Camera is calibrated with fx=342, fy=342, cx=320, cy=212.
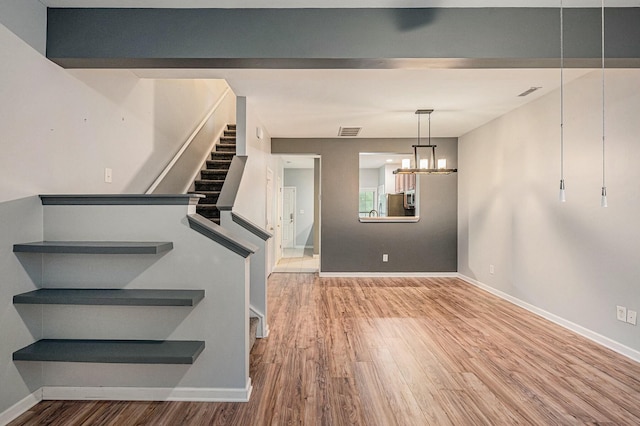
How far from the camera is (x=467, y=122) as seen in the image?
5.22 m

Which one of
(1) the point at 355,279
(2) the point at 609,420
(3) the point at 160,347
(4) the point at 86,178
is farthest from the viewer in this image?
(1) the point at 355,279

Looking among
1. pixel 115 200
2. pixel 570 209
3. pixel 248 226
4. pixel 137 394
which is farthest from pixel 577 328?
pixel 115 200

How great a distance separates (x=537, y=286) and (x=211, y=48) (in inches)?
167

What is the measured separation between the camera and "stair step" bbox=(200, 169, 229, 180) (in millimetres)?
4914

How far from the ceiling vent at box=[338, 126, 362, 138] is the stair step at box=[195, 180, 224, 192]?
7.24 feet

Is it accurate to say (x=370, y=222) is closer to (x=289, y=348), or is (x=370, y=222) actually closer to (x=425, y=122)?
(x=425, y=122)

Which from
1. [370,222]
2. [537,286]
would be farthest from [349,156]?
[537,286]

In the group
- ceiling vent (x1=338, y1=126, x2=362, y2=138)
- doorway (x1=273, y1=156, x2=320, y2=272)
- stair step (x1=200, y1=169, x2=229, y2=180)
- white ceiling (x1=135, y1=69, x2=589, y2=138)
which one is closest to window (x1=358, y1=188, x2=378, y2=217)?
doorway (x1=273, y1=156, x2=320, y2=272)

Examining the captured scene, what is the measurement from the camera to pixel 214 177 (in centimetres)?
497

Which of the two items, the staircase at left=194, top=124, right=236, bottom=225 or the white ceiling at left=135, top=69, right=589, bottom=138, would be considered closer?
the white ceiling at left=135, top=69, right=589, bottom=138

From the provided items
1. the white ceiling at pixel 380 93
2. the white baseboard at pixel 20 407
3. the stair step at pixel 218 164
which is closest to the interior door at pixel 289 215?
the white ceiling at pixel 380 93

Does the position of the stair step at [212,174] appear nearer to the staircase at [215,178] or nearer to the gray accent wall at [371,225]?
the staircase at [215,178]

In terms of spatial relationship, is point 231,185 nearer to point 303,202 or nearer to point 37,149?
point 37,149

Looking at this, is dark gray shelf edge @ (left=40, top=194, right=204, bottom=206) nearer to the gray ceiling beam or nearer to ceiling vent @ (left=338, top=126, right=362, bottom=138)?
the gray ceiling beam
